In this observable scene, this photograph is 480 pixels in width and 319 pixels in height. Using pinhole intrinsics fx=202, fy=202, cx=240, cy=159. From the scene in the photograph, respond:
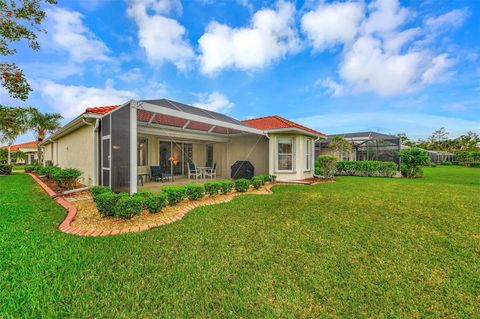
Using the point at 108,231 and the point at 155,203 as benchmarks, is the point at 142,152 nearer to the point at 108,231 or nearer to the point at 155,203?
the point at 155,203

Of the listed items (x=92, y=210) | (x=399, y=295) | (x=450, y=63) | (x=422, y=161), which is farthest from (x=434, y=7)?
(x=92, y=210)

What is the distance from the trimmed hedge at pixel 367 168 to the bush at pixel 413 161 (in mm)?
657

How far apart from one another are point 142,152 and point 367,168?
16.2 m

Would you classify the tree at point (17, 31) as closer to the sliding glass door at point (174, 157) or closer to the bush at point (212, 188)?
the sliding glass door at point (174, 157)

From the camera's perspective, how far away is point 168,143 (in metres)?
12.2

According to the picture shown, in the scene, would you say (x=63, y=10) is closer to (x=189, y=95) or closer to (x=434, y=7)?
(x=189, y=95)

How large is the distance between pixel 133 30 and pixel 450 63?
62.6 feet

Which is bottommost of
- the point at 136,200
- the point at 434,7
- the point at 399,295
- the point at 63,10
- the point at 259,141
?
the point at 399,295

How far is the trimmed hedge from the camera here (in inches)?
607

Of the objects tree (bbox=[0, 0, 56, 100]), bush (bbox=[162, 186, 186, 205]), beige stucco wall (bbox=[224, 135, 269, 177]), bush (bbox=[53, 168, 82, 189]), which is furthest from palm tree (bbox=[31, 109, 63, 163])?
bush (bbox=[162, 186, 186, 205])

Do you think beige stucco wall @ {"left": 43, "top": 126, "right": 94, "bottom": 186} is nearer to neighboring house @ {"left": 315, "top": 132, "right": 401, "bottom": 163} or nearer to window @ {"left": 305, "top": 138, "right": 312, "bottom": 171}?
window @ {"left": 305, "top": 138, "right": 312, "bottom": 171}

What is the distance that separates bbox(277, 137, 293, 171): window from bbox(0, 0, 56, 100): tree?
36.3 feet

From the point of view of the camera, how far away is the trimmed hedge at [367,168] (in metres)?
15.4

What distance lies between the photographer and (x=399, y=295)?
7.41 feet
